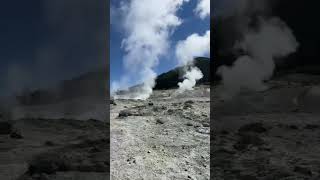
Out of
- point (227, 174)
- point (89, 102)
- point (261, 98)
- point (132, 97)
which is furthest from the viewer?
point (132, 97)

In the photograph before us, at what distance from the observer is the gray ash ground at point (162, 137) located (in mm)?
8758

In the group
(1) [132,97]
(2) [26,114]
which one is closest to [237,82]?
(1) [132,97]

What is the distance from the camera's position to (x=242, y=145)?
890cm

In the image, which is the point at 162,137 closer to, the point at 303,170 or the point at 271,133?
the point at 271,133

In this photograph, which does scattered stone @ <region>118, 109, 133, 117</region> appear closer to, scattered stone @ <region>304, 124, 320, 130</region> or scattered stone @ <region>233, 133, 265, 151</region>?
scattered stone @ <region>233, 133, 265, 151</region>

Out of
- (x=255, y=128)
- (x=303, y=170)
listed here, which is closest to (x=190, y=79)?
(x=255, y=128)

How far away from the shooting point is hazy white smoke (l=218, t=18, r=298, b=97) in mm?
9352

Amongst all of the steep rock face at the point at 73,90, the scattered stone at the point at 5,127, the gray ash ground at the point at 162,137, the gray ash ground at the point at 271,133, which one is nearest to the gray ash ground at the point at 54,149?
the scattered stone at the point at 5,127

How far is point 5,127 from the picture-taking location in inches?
359

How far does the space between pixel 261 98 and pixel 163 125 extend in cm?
203

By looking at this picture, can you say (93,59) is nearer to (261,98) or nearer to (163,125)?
(163,125)

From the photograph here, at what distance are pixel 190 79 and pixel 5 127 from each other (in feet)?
13.7

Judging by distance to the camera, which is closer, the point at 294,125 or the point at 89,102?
the point at 294,125

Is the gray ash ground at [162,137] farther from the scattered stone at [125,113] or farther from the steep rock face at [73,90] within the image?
the steep rock face at [73,90]
